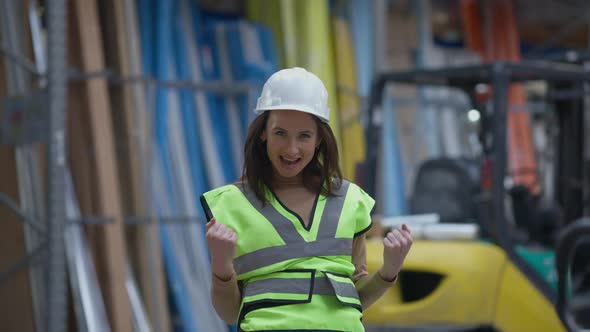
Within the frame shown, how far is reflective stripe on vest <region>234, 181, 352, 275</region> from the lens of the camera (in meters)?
2.28

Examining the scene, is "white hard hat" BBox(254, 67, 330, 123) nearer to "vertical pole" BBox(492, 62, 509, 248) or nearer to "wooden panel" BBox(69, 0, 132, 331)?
"vertical pole" BBox(492, 62, 509, 248)

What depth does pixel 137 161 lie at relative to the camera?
6449mm

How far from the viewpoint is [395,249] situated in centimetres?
234

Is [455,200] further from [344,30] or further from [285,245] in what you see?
[285,245]

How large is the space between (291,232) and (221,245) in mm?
224

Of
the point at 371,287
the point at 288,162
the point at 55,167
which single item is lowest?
the point at 371,287

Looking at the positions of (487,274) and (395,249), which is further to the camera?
(487,274)

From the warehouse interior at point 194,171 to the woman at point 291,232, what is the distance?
105 inches

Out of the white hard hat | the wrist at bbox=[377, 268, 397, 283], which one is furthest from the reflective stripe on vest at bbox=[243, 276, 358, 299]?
the white hard hat

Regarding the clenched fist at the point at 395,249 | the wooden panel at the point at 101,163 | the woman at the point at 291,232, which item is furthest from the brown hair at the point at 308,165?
the wooden panel at the point at 101,163

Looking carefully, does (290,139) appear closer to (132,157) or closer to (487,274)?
(487,274)

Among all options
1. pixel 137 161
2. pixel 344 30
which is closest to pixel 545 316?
pixel 137 161

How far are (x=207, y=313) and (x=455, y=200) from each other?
2.00m

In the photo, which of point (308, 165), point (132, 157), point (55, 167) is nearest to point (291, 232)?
point (308, 165)
